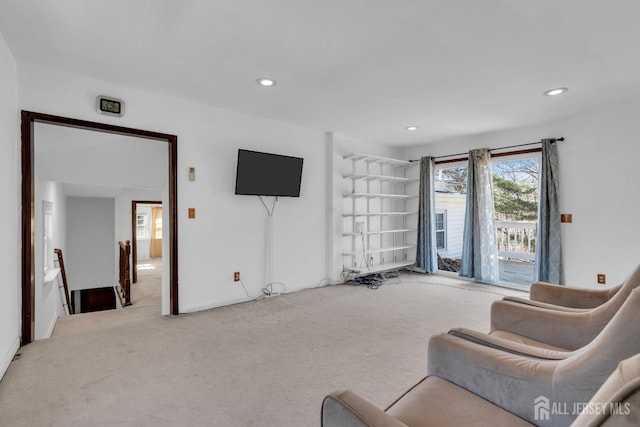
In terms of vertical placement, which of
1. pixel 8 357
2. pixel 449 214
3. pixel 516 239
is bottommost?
pixel 8 357

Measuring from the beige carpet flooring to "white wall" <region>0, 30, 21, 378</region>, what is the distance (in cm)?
25

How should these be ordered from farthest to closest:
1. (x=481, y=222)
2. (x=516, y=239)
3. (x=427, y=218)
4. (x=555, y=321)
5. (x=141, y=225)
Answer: (x=141, y=225)
(x=427, y=218)
(x=516, y=239)
(x=481, y=222)
(x=555, y=321)

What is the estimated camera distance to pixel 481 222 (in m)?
4.91

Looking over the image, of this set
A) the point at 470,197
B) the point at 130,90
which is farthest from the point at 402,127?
the point at 130,90

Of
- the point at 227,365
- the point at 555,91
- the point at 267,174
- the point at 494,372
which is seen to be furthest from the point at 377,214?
the point at 494,372

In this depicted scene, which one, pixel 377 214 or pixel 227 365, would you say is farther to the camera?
pixel 377 214

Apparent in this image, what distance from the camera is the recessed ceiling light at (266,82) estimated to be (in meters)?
3.03

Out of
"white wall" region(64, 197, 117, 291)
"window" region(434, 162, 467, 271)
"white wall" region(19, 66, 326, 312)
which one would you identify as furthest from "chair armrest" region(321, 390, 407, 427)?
"white wall" region(64, 197, 117, 291)

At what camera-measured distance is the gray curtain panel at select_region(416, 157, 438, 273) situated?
563 cm

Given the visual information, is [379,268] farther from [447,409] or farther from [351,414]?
[351,414]

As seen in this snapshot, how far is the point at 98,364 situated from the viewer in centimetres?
240

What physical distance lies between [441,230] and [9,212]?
19.7 feet

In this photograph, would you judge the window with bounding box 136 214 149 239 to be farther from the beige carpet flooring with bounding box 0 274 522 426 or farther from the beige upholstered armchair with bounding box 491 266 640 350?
the beige upholstered armchair with bounding box 491 266 640 350

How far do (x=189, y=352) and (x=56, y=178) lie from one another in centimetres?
295
